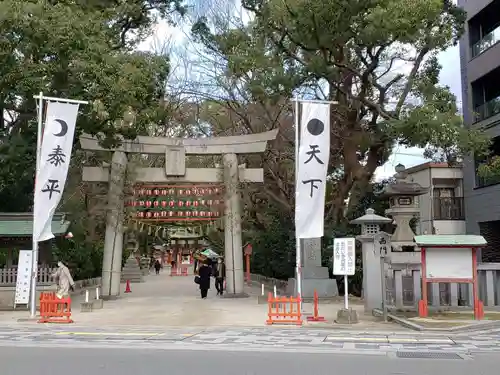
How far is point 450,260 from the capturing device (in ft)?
44.7

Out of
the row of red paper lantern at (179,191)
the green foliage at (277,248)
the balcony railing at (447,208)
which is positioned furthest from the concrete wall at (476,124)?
the row of red paper lantern at (179,191)

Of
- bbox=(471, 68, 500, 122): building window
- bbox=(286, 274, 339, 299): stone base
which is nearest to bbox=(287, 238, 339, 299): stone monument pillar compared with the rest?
bbox=(286, 274, 339, 299): stone base

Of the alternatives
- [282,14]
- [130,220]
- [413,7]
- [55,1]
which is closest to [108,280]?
[130,220]

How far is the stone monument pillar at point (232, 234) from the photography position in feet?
75.2

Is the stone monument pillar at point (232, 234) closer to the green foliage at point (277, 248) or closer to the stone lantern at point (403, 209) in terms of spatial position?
the green foliage at point (277, 248)

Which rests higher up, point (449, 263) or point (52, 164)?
point (52, 164)

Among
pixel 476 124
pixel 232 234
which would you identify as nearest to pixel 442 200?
pixel 476 124

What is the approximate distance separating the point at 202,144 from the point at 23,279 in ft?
29.8

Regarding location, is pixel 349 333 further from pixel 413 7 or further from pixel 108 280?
pixel 108 280

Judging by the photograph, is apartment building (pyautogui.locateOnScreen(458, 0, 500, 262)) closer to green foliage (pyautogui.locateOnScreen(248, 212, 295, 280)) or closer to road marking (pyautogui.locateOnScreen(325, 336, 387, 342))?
green foliage (pyautogui.locateOnScreen(248, 212, 295, 280))

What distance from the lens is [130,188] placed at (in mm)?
22766

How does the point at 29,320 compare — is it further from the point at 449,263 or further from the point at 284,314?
the point at 449,263

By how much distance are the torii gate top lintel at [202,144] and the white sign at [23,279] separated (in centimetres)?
633

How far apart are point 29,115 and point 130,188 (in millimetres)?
4953
